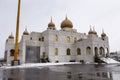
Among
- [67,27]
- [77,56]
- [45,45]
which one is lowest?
[77,56]

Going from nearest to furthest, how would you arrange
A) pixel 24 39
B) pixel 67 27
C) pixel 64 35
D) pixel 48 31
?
pixel 24 39 < pixel 48 31 < pixel 64 35 < pixel 67 27

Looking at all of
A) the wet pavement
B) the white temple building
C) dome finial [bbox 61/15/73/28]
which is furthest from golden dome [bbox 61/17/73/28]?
the wet pavement

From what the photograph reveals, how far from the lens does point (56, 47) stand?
4128cm

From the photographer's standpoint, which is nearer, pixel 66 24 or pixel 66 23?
pixel 66 24

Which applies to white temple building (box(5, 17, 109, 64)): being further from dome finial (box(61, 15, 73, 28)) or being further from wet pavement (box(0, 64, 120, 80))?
wet pavement (box(0, 64, 120, 80))

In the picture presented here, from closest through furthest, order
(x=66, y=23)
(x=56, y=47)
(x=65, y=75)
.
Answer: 1. (x=65, y=75)
2. (x=56, y=47)
3. (x=66, y=23)

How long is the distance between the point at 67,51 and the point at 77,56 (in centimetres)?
335

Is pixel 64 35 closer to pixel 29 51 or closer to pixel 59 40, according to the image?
pixel 59 40

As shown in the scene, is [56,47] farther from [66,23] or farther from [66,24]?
[66,23]

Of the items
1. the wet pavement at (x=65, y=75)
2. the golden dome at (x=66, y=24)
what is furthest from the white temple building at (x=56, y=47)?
the wet pavement at (x=65, y=75)

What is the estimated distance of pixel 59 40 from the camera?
41969 millimetres

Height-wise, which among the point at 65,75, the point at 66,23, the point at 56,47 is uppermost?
the point at 66,23

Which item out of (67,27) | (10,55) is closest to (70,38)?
(67,27)

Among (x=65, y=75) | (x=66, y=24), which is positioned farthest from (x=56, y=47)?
(x=65, y=75)
